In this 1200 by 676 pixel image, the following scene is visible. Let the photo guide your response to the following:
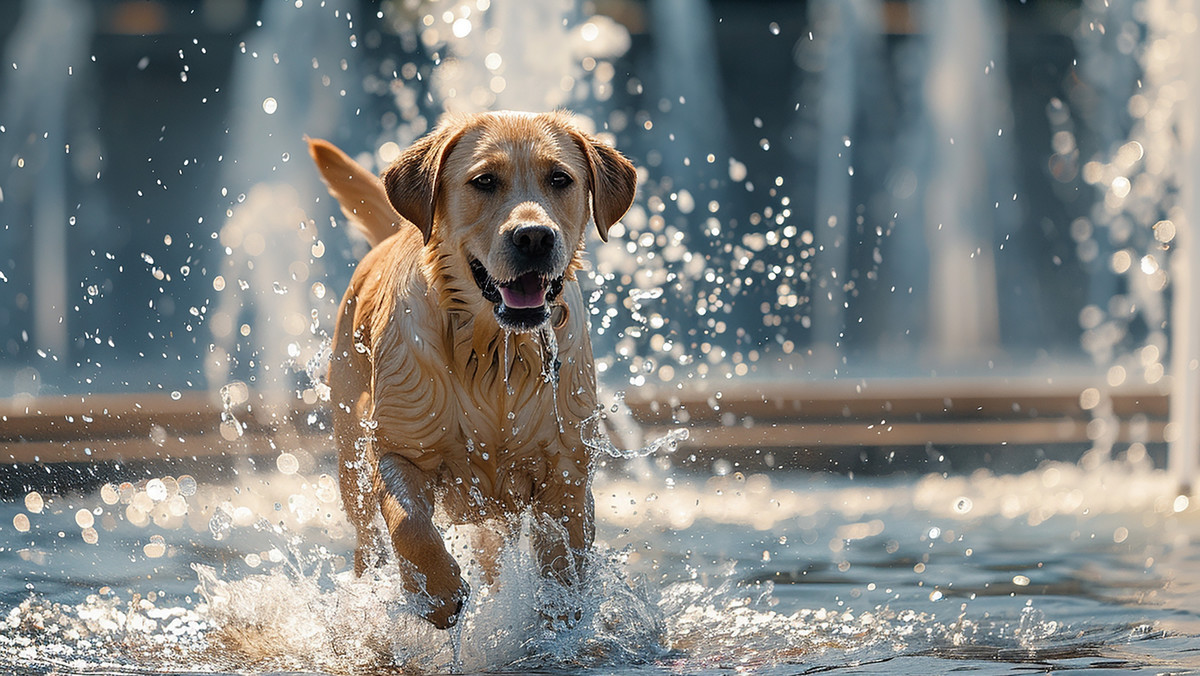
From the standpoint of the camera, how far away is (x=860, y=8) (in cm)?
1873

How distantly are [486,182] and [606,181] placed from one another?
423 millimetres

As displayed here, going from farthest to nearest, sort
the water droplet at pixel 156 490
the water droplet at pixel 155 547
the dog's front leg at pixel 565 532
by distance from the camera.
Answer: the water droplet at pixel 156 490 → the water droplet at pixel 155 547 → the dog's front leg at pixel 565 532

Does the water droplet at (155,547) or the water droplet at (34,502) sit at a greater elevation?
the water droplet at (34,502)

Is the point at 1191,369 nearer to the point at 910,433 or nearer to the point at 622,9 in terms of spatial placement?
the point at 910,433

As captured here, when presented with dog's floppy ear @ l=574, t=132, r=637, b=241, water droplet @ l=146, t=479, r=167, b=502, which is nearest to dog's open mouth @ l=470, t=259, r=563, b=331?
dog's floppy ear @ l=574, t=132, r=637, b=241

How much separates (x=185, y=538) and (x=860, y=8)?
15.1m

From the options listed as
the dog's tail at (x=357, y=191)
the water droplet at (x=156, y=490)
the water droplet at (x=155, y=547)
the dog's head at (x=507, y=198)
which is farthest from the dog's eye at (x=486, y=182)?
the water droplet at (x=156, y=490)

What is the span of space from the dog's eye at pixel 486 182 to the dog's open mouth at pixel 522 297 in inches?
8.0

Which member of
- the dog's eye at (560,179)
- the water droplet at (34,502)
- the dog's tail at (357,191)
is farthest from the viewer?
the water droplet at (34,502)

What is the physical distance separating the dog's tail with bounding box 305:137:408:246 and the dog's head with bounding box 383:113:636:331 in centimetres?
92

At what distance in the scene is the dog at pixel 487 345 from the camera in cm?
359

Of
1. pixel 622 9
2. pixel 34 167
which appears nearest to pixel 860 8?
pixel 622 9

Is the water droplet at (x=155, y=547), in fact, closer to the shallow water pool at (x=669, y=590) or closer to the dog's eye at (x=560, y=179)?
the shallow water pool at (x=669, y=590)

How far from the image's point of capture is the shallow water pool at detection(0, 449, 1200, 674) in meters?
3.72
